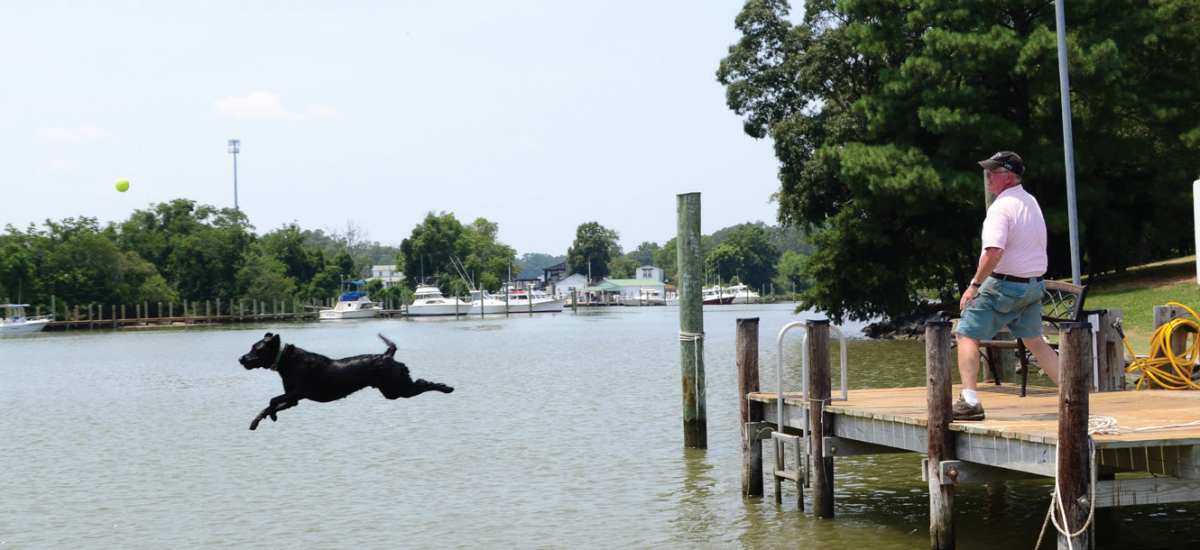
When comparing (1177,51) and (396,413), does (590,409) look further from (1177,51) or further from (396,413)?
(1177,51)

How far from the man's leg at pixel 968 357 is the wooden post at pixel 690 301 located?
257 inches

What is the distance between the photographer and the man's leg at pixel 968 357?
9266 millimetres

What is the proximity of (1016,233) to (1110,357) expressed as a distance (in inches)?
156

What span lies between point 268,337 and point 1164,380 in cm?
1008

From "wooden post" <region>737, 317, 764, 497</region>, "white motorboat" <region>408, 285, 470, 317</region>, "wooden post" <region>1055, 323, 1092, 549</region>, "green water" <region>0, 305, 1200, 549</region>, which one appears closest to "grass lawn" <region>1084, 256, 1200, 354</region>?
"green water" <region>0, 305, 1200, 549</region>

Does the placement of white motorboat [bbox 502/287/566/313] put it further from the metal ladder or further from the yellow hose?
the yellow hose

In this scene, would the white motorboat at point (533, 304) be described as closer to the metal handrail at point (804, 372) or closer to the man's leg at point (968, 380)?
the metal handrail at point (804, 372)

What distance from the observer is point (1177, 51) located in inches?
1534

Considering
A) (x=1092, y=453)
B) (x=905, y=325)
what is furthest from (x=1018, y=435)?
(x=905, y=325)

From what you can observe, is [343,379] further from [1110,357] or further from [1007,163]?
[1110,357]

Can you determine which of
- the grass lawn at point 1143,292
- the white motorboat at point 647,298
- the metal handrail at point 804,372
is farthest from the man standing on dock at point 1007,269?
the white motorboat at point 647,298

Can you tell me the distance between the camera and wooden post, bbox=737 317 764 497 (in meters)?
13.5

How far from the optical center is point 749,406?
13516 mm

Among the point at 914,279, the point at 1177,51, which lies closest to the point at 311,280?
the point at 914,279
